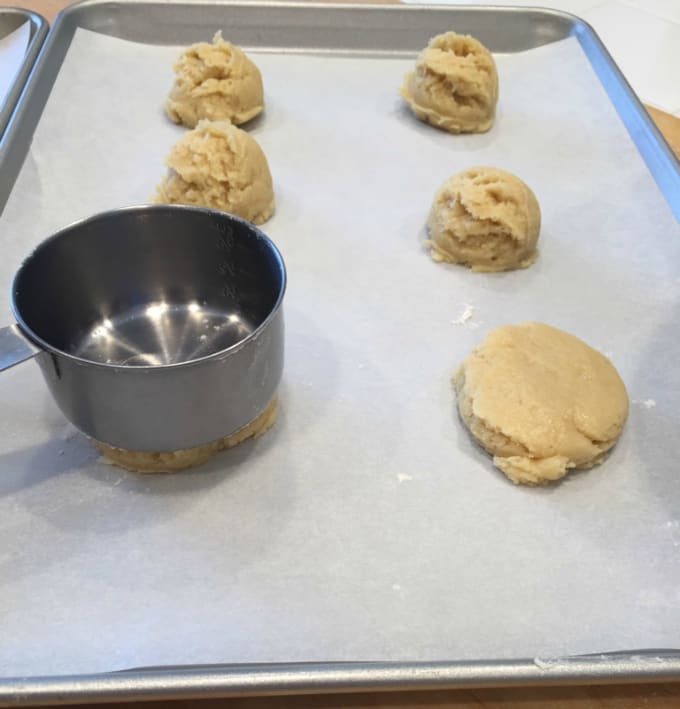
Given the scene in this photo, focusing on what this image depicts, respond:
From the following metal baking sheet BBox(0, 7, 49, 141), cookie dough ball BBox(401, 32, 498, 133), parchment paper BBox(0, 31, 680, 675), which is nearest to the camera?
parchment paper BBox(0, 31, 680, 675)

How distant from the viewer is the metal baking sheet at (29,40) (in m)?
1.71

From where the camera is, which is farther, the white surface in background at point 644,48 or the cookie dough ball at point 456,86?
the white surface in background at point 644,48

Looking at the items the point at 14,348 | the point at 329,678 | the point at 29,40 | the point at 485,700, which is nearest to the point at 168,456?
the point at 14,348

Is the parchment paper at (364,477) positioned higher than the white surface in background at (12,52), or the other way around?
the white surface in background at (12,52)

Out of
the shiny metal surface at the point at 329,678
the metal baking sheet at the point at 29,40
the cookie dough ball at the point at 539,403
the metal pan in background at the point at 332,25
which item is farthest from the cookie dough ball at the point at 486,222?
the metal baking sheet at the point at 29,40

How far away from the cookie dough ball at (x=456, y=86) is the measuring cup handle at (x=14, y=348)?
4.26 ft

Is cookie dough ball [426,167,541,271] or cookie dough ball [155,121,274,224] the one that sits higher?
cookie dough ball [155,121,274,224]

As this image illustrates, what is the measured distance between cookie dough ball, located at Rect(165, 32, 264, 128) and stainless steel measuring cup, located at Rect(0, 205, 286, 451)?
2.27ft

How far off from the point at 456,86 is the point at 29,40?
1.19 meters

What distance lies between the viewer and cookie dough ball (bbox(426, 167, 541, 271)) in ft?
4.85

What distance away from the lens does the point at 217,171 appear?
4.97 feet

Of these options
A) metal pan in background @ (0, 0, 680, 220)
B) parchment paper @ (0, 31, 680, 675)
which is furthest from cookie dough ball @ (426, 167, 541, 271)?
metal pan in background @ (0, 0, 680, 220)

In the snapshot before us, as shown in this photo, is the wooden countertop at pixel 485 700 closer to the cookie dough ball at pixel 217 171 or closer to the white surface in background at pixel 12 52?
the cookie dough ball at pixel 217 171

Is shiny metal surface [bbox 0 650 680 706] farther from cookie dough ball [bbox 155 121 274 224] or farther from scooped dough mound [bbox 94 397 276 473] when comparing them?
cookie dough ball [bbox 155 121 274 224]
